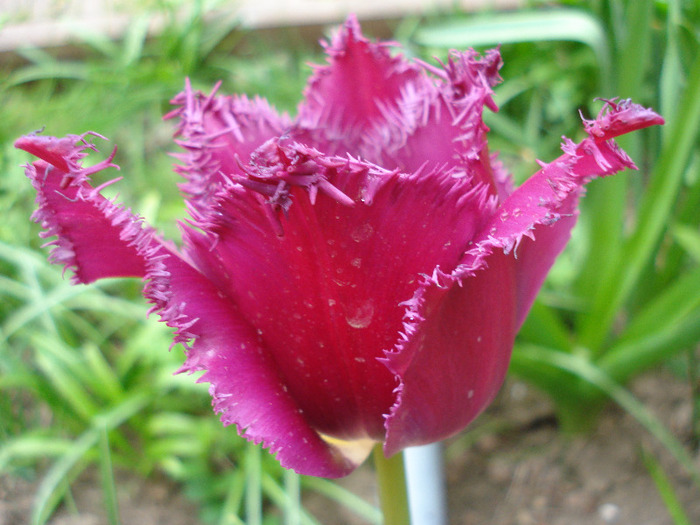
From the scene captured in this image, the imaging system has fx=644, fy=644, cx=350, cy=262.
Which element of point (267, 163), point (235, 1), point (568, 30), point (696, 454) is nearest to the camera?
point (267, 163)

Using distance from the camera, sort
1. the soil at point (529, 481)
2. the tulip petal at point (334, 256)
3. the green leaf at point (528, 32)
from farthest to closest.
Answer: the soil at point (529, 481)
the green leaf at point (528, 32)
the tulip petal at point (334, 256)

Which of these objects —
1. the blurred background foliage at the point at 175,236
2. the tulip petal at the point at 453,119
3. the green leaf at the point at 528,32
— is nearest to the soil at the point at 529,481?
the blurred background foliage at the point at 175,236

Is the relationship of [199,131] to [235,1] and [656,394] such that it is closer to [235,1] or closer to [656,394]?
[656,394]

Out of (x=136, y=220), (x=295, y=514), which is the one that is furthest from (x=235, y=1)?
(x=136, y=220)

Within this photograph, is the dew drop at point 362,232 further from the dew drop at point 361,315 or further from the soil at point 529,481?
the soil at point 529,481

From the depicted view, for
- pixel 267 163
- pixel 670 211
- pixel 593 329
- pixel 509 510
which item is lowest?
pixel 509 510

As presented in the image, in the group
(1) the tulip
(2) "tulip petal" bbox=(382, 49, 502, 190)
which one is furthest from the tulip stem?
(2) "tulip petal" bbox=(382, 49, 502, 190)

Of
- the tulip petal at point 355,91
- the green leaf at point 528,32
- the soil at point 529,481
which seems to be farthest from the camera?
the soil at point 529,481

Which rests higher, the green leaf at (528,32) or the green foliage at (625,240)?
the green leaf at (528,32)
